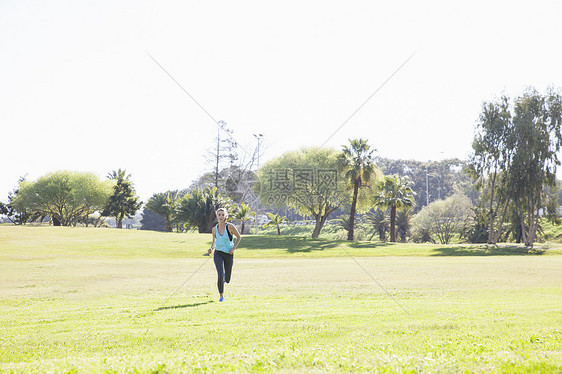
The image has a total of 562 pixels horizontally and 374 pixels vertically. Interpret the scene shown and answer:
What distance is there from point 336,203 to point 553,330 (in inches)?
1921

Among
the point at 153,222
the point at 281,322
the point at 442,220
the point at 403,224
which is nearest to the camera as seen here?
the point at 281,322

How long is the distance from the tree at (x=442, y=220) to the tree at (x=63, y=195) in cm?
5341

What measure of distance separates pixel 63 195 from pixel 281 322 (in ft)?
239

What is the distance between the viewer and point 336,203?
2256 inches

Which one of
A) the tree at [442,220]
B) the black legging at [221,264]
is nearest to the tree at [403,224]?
the tree at [442,220]

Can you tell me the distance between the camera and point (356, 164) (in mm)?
53688

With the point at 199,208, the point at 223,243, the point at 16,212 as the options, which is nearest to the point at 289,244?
the point at 199,208

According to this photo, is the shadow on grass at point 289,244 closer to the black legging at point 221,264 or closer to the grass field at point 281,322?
the grass field at point 281,322

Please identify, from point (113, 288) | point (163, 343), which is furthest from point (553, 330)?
point (113, 288)

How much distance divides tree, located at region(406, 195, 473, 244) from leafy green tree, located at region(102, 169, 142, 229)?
48593 mm

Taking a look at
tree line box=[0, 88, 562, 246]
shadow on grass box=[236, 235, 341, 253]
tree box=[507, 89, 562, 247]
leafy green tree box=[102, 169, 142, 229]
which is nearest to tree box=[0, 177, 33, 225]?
tree line box=[0, 88, 562, 246]

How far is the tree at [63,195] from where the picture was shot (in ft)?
238

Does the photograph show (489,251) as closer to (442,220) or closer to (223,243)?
(442,220)

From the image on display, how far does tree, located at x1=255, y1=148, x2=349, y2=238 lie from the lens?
55.2 meters
